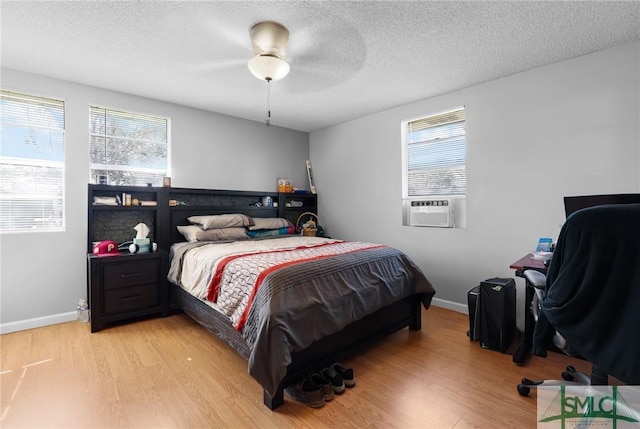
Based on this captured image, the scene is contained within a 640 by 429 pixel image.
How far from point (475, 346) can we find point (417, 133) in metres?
2.53

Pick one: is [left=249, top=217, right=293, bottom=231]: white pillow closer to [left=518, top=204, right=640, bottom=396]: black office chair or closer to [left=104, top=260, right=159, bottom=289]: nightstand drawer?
[left=104, top=260, right=159, bottom=289]: nightstand drawer

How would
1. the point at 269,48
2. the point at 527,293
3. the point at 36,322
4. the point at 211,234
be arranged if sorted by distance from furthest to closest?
1. the point at 211,234
2. the point at 36,322
3. the point at 527,293
4. the point at 269,48

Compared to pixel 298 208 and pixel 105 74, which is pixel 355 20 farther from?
pixel 298 208

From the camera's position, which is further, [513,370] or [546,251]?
[546,251]

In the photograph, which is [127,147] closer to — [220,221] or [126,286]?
[220,221]

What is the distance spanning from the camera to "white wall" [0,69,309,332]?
114 inches

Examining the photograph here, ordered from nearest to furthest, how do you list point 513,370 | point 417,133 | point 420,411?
1. point 420,411
2. point 513,370
3. point 417,133

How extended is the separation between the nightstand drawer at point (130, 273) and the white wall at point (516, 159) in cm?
279

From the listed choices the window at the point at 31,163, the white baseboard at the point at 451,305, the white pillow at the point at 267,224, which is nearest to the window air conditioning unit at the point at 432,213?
the white baseboard at the point at 451,305

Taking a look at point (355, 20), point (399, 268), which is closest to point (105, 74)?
point (355, 20)

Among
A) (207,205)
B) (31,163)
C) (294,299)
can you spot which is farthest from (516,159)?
(31,163)

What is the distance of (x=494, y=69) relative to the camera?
2.90 metres

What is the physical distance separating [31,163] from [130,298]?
1.67 metres

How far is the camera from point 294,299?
189cm
